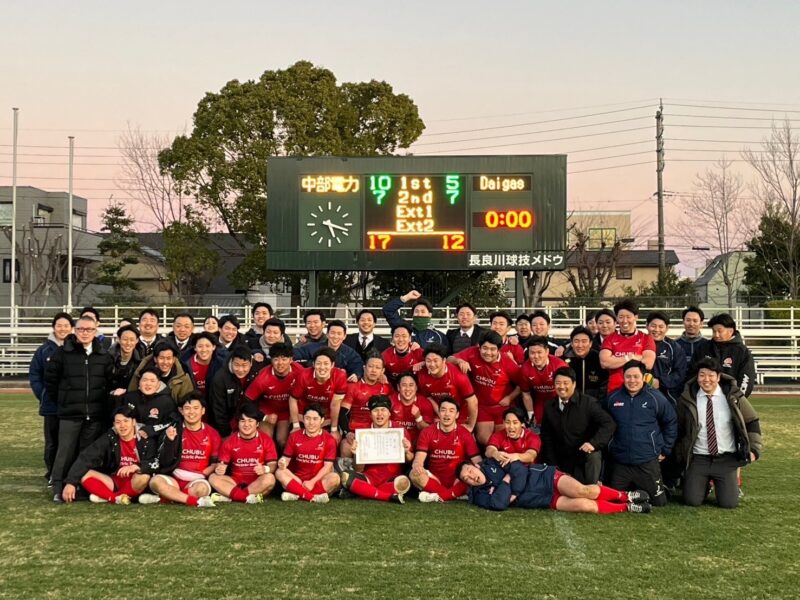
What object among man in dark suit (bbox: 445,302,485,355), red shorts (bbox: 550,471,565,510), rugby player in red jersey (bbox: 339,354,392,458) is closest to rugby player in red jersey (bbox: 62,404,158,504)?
rugby player in red jersey (bbox: 339,354,392,458)

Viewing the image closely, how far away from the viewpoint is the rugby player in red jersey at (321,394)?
6.38m

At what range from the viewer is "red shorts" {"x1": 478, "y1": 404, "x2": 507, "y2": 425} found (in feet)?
22.0

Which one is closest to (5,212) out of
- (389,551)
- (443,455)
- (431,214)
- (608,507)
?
(431,214)

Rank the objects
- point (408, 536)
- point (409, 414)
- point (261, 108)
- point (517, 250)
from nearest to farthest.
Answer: point (408, 536) < point (409, 414) < point (517, 250) < point (261, 108)

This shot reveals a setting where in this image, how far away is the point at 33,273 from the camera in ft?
105

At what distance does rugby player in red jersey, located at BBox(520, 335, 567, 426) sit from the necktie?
1.23 meters

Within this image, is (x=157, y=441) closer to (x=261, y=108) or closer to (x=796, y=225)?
(x=261, y=108)

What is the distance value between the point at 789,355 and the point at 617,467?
14437 mm

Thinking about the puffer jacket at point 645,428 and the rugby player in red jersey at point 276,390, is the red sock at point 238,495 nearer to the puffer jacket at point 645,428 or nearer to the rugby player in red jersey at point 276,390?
the rugby player in red jersey at point 276,390

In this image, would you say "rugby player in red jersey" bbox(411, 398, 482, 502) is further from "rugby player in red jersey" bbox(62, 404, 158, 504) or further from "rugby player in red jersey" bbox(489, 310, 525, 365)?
"rugby player in red jersey" bbox(62, 404, 158, 504)

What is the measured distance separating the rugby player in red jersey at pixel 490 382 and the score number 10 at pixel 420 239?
890 cm

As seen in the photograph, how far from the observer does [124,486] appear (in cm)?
589

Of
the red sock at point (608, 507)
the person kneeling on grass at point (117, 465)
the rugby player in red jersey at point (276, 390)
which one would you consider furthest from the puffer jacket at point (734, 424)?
the person kneeling on grass at point (117, 465)

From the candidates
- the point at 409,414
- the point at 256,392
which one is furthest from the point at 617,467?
the point at 256,392
